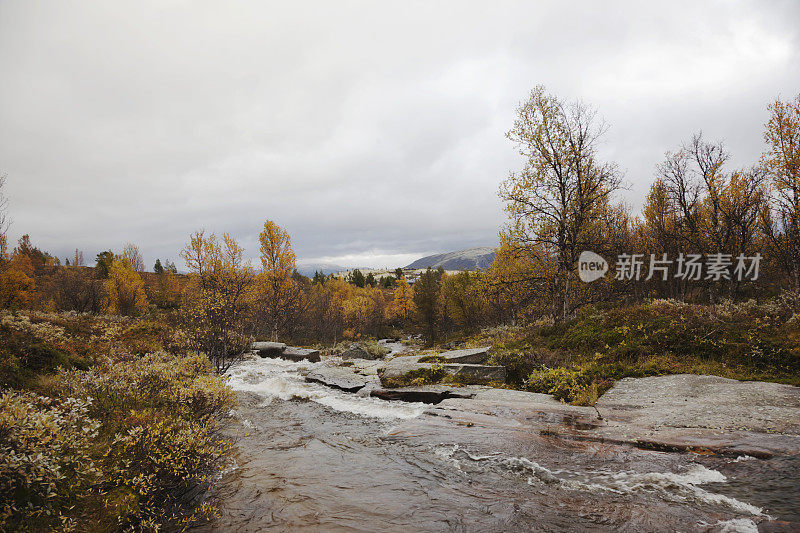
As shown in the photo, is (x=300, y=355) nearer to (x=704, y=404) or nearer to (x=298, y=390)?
(x=298, y=390)

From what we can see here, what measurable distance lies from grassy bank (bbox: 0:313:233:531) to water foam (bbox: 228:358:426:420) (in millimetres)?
4980

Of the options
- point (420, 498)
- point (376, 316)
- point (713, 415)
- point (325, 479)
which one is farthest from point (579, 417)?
point (376, 316)

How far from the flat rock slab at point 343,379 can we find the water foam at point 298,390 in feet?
1.20

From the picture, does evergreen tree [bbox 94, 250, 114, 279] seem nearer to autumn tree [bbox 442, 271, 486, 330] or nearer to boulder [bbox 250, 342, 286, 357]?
boulder [bbox 250, 342, 286, 357]

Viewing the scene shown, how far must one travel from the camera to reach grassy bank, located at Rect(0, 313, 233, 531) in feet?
14.2

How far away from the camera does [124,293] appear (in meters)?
41.1

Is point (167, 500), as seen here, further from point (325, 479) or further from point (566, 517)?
point (566, 517)

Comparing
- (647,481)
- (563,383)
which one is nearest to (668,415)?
(563,383)

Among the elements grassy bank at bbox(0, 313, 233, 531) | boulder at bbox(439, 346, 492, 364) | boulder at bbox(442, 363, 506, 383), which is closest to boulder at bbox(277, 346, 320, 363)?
boulder at bbox(439, 346, 492, 364)

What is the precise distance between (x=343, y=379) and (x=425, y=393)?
5.85 meters

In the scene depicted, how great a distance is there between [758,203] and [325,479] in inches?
1322

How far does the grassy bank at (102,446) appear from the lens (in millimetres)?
4324

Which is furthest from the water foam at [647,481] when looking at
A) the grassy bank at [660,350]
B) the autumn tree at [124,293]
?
the autumn tree at [124,293]

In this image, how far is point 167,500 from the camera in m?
5.56
